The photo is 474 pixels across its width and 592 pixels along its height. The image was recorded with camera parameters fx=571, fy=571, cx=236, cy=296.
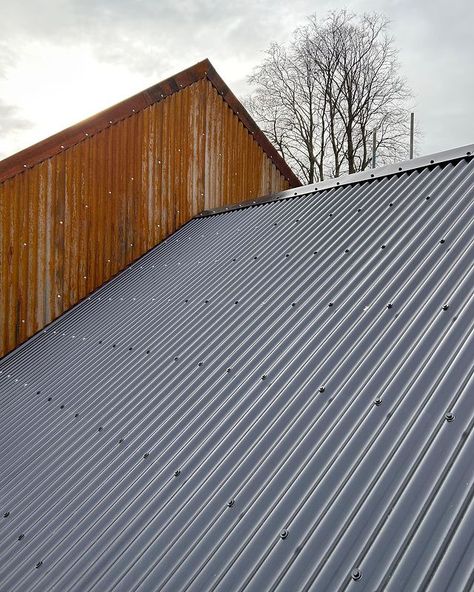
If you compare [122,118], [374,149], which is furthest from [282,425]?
[374,149]

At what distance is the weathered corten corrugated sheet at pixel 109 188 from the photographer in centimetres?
781

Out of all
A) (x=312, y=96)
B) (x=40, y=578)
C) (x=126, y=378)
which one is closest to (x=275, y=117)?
(x=312, y=96)

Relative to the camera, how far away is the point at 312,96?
3153 centimetres

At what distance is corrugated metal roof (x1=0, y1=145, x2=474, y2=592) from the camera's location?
7.95 feet

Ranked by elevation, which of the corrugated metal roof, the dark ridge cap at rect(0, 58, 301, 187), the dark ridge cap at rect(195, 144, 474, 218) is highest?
the dark ridge cap at rect(0, 58, 301, 187)

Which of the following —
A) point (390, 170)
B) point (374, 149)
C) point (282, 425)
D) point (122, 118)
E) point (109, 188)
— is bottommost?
point (282, 425)

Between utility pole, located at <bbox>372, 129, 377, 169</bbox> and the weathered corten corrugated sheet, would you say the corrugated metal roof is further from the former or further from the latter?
utility pole, located at <bbox>372, 129, 377, 169</bbox>

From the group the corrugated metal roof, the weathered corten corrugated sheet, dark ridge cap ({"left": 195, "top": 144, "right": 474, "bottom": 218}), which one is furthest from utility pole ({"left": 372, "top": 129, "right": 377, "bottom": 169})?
the corrugated metal roof

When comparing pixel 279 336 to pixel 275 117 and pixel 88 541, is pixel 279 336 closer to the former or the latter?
pixel 88 541

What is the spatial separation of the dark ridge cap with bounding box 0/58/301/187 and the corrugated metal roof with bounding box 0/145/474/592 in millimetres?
2947

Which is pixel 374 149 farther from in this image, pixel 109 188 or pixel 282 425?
pixel 282 425

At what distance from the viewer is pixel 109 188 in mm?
8773

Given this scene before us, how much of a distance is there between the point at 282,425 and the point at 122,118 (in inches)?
269

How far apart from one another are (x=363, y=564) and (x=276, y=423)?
1194 millimetres
